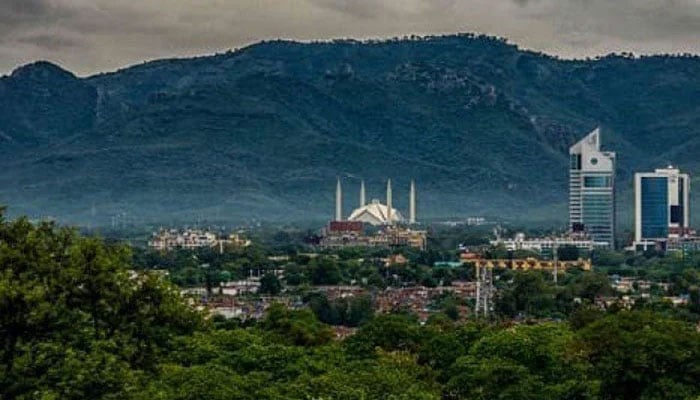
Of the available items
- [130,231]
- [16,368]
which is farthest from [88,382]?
[130,231]

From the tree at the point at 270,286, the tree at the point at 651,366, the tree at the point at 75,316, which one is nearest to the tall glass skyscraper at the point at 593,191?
the tree at the point at 270,286

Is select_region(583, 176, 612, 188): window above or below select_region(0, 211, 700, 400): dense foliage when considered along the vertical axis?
above

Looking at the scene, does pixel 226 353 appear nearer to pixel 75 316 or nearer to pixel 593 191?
pixel 75 316

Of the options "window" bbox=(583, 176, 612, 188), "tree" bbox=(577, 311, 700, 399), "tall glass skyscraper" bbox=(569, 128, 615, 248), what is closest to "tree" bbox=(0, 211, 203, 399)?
"tree" bbox=(577, 311, 700, 399)

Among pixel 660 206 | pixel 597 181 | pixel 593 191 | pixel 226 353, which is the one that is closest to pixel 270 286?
pixel 226 353

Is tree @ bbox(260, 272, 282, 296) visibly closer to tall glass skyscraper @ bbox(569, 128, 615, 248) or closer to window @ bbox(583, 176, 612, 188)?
tall glass skyscraper @ bbox(569, 128, 615, 248)

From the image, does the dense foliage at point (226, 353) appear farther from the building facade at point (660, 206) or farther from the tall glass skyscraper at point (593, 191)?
the tall glass skyscraper at point (593, 191)
